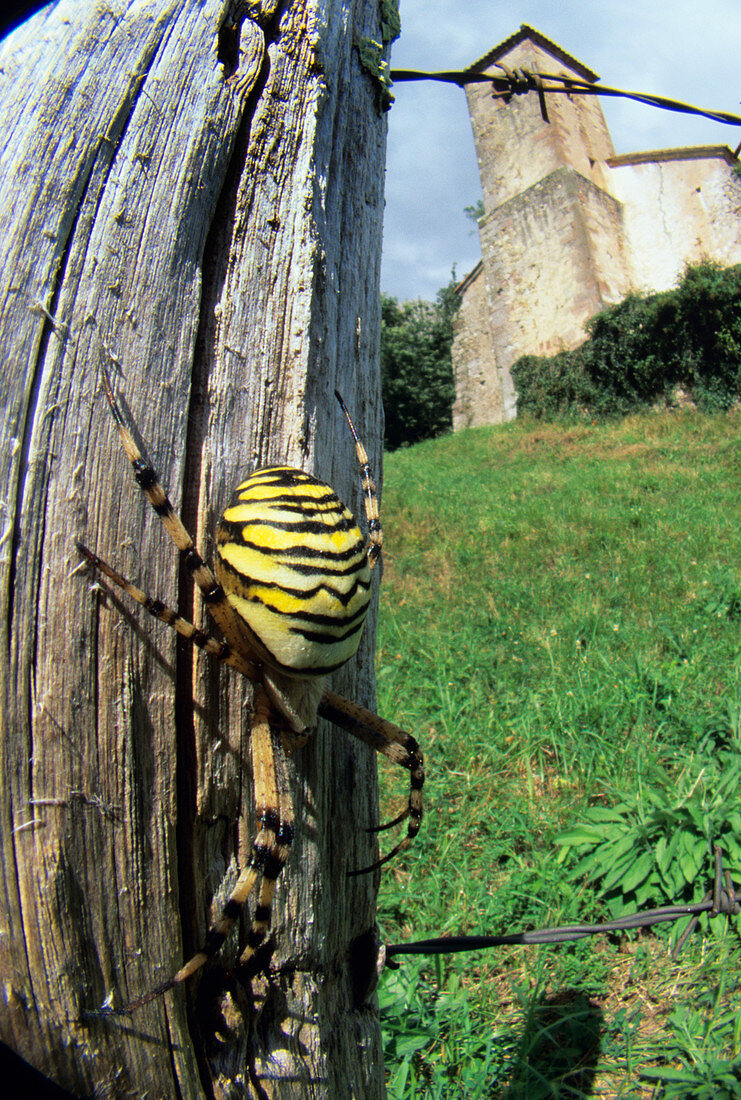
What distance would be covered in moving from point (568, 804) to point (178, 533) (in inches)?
127

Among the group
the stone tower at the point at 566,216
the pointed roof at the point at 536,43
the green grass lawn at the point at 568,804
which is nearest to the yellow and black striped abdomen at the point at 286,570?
the green grass lawn at the point at 568,804

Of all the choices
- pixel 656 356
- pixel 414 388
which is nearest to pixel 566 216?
pixel 656 356

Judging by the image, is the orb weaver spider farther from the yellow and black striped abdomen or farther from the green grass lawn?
the green grass lawn

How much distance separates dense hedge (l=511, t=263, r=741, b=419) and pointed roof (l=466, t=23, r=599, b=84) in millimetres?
10800

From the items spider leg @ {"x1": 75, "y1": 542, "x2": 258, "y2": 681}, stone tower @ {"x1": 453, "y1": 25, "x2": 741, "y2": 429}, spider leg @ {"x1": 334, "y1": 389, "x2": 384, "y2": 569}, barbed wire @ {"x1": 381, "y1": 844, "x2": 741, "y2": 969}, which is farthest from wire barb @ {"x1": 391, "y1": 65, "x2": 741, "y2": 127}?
stone tower @ {"x1": 453, "y1": 25, "x2": 741, "y2": 429}

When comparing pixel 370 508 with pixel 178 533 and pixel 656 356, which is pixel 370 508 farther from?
pixel 656 356

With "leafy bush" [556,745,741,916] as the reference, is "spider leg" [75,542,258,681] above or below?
above

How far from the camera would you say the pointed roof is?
22.9 meters

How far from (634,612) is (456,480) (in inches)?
332

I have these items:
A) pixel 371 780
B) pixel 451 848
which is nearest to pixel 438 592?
pixel 451 848

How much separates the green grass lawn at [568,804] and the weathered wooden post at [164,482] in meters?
1.56

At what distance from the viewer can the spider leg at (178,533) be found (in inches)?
41.6

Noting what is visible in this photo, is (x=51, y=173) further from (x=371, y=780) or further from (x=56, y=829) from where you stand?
(x=371, y=780)

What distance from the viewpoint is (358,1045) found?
133 cm
